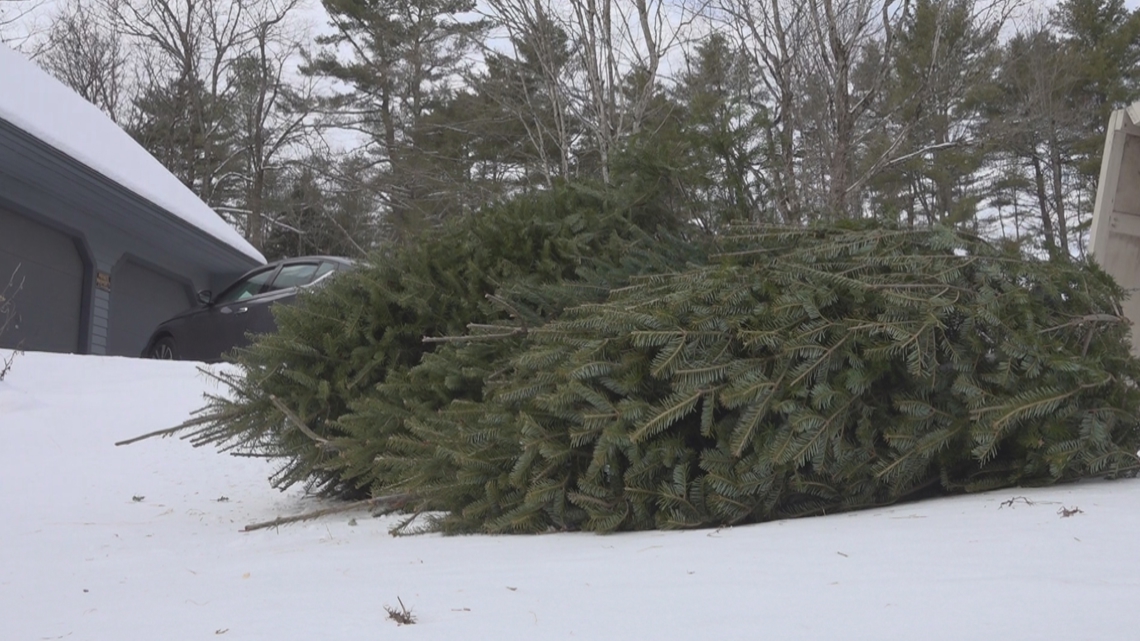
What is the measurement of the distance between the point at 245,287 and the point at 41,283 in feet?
12.6

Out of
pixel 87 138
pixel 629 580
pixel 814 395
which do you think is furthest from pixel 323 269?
pixel 629 580

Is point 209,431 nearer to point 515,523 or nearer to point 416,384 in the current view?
point 416,384

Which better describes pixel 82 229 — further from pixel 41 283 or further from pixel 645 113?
pixel 645 113

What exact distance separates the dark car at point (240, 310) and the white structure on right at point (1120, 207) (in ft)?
25.1

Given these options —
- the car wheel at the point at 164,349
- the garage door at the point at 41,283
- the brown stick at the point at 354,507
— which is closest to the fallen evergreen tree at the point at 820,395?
the brown stick at the point at 354,507

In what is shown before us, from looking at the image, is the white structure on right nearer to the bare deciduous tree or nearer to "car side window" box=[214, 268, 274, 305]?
"car side window" box=[214, 268, 274, 305]

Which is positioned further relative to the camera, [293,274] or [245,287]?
[245,287]

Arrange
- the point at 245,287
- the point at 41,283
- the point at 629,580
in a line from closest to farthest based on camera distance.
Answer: the point at 629,580
the point at 245,287
the point at 41,283

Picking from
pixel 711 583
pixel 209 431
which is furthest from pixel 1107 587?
pixel 209 431

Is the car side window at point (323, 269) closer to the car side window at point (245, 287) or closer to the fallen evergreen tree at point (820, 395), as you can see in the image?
the car side window at point (245, 287)

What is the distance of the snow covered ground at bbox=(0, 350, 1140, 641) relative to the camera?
205 cm

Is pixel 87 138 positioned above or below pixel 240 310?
above

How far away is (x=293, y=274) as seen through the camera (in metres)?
11.6

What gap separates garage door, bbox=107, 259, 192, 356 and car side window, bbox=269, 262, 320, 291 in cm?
489
